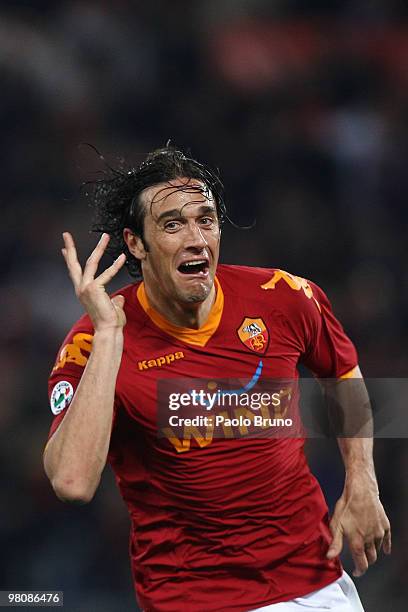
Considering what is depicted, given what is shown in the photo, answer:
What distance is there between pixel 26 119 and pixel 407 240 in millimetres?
2723

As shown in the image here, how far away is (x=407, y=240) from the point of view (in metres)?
6.05

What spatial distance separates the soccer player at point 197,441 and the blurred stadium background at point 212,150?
6.94 ft

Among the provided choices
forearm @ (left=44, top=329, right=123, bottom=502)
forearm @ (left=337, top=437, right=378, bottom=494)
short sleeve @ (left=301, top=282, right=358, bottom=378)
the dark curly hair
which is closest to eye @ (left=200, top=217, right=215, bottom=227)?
the dark curly hair

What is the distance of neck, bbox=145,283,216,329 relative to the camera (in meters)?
3.02

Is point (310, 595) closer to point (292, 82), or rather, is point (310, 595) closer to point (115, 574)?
point (115, 574)

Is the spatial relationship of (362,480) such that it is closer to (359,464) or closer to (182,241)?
(359,464)

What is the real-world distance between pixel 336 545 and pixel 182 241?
1.12 meters

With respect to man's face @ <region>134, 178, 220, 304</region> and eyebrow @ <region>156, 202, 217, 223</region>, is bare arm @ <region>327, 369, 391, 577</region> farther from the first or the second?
eyebrow @ <region>156, 202, 217, 223</region>

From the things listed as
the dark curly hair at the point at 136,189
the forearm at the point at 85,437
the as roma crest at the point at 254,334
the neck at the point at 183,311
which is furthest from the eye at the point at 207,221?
the forearm at the point at 85,437

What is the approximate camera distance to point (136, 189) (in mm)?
3266

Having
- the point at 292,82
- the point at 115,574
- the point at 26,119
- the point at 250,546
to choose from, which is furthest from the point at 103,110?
the point at 250,546

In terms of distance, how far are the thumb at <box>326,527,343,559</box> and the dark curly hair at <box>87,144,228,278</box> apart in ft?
3.97

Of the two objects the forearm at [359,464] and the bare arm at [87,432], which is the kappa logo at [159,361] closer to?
the bare arm at [87,432]

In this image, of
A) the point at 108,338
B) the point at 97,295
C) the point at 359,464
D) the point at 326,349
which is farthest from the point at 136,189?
the point at 359,464
